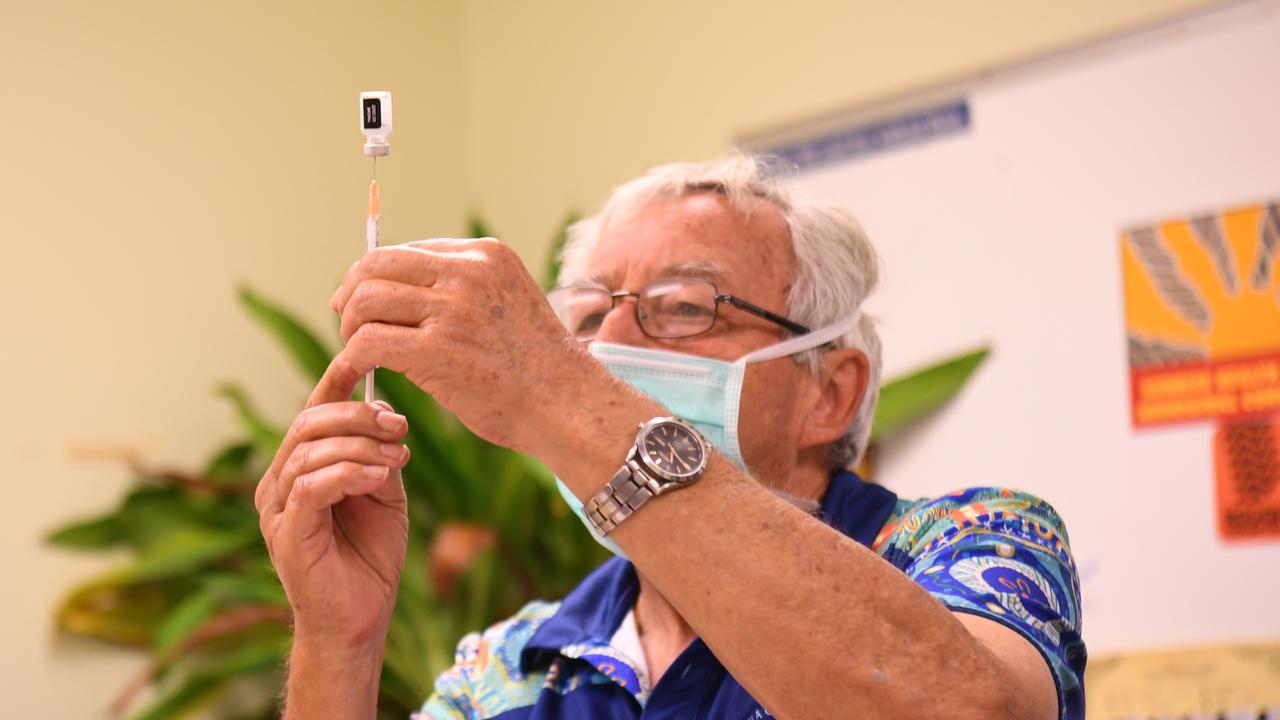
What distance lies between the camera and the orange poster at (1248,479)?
6.30 ft

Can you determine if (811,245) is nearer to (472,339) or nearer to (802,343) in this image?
(802,343)

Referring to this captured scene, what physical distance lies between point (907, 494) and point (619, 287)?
1098 mm

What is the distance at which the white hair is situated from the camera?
1.46m

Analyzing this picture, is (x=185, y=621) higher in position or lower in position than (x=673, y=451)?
lower

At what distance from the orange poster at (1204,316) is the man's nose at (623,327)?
42.9 inches

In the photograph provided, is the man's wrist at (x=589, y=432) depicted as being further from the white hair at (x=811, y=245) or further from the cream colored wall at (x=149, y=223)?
the cream colored wall at (x=149, y=223)

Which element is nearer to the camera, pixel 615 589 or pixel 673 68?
pixel 615 589

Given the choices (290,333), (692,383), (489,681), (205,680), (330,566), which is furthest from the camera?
(290,333)

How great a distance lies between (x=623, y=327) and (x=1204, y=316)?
113 cm

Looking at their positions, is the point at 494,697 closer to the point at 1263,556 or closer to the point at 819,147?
the point at 1263,556

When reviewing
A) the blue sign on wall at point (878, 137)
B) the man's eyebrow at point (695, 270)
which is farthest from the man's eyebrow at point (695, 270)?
the blue sign on wall at point (878, 137)

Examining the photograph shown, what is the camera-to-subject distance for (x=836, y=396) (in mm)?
1486

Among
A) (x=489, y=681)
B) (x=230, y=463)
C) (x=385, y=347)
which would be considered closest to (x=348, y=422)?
(x=385, y=347)

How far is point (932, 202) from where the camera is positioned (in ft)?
7.79
